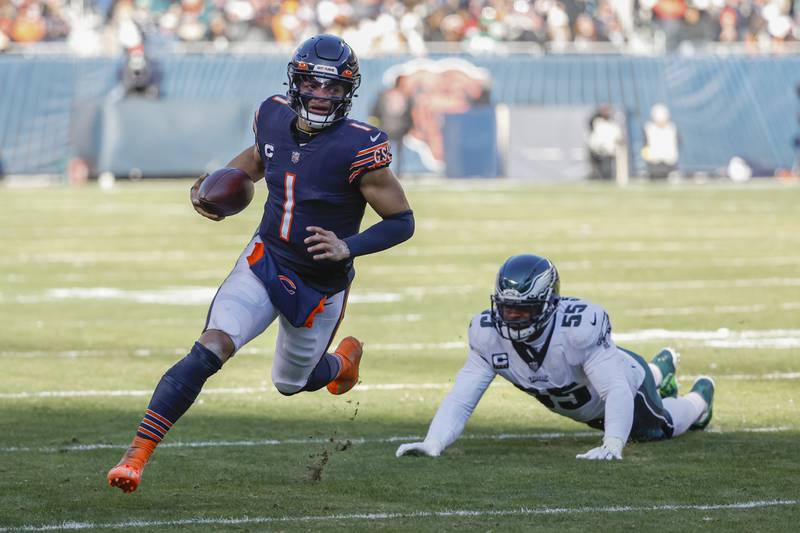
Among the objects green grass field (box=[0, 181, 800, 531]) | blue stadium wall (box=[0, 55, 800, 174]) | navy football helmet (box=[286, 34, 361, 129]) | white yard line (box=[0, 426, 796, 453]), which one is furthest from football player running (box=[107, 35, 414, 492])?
blue stadium wall (box=[0, 55, 800, 174])

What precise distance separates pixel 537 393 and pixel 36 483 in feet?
7.06

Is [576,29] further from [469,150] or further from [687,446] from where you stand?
[687,446]

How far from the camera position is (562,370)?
6484 millimetres

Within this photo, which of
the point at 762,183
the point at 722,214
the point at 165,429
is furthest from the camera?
the point at 762,183

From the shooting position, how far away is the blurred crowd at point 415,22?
2877cm

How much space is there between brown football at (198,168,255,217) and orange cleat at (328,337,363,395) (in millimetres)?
1000

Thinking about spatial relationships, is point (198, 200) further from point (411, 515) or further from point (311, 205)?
point (411, 515)

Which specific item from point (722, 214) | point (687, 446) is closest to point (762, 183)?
point (722, 214)

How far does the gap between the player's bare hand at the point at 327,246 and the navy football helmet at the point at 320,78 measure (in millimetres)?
→ 506

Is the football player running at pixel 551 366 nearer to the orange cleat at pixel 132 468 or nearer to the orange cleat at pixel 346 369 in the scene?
the orange cleat at pixel 346 369

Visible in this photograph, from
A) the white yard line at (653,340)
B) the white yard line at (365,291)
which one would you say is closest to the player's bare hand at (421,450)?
the white yard line at (653,340)

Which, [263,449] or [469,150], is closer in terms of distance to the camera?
[263,449]

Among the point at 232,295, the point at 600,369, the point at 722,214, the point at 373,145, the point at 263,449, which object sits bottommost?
the point at 722,214

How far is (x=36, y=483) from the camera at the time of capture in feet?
19.1
